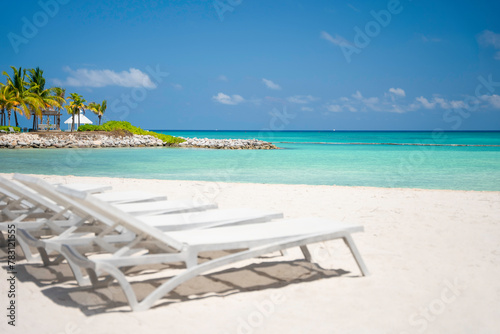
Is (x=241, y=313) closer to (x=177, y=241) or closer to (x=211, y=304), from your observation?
(x=211, y=304)

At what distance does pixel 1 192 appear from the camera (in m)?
4.54

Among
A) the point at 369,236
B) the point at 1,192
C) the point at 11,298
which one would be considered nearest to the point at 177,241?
the point at 11,298

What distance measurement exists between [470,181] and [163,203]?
12.5 metres

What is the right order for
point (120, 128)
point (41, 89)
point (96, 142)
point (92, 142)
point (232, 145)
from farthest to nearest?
point (41, 89) → point (120, 128) → point (232, 145) → point (96, 142) → point (92, 142)

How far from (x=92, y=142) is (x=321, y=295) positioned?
3523cm

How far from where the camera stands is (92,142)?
35.9 metres

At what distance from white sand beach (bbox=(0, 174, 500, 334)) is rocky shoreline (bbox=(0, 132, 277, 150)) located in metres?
32.4

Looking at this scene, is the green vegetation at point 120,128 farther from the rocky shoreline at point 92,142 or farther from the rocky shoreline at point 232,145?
the rocky shoreline at point 232,145

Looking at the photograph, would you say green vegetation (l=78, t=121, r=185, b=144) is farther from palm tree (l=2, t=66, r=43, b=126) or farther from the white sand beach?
the white sand beach

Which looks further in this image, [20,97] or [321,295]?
[20,97]

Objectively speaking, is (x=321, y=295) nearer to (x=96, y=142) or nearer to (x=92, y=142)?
(x=92, y=142)

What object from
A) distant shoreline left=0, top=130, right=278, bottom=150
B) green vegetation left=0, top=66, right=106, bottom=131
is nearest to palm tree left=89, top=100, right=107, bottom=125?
green vegetation left=0, top=66, right=106, bottom=131

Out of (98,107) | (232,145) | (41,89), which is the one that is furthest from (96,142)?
(98,107)

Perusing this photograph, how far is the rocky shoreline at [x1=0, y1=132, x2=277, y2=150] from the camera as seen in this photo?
33.2 m
